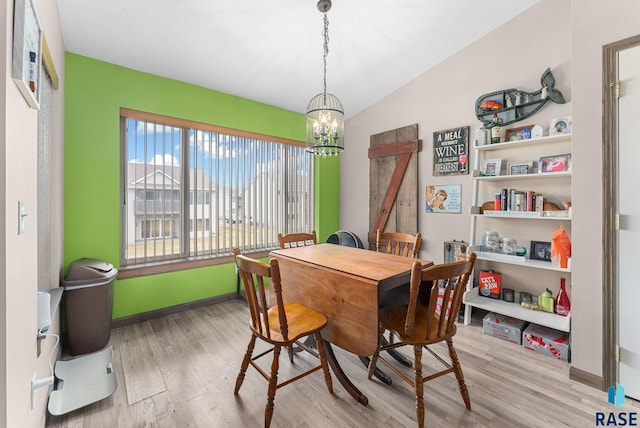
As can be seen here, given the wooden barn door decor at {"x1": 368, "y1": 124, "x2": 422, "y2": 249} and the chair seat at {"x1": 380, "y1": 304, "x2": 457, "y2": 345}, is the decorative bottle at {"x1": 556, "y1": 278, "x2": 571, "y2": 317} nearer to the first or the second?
the chair seat at {"x1": 380, "y1": 304, "x2": 457, "y2": 345}

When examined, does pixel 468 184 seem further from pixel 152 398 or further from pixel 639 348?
pixel 152 398

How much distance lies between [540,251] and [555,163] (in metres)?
0.81

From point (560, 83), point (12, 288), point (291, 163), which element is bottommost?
point (12, 288)

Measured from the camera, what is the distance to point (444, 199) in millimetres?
3365

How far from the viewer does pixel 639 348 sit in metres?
1.77

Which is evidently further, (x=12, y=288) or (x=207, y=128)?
(x=207, y=128)

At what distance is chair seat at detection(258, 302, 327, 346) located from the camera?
1.61 metres

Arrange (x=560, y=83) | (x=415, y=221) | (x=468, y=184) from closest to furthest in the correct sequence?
(x=560, y=83), (x=468, y=184), (x=415, y=221)

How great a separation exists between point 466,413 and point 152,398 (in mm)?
1935

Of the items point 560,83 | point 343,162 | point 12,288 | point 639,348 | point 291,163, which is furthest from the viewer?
point 343,162

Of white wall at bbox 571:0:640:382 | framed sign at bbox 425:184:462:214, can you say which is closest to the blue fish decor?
white wall at bbox 571:0:640:382

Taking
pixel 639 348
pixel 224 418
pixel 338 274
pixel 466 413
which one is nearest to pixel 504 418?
pixel 466 413

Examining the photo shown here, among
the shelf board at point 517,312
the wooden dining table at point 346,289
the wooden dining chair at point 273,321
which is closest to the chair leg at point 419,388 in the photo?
the wooden dining table at point 346,289

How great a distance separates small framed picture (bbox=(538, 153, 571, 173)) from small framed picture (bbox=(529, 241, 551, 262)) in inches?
26.6
